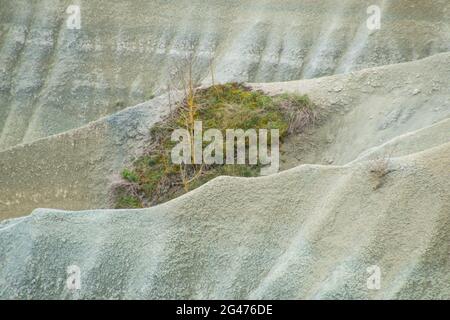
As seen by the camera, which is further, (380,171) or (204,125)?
(204,125)

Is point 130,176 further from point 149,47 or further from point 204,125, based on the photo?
point 149,47

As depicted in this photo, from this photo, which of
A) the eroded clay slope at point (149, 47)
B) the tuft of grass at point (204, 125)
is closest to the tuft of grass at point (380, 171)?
the tuft of grass at point (204, 125)

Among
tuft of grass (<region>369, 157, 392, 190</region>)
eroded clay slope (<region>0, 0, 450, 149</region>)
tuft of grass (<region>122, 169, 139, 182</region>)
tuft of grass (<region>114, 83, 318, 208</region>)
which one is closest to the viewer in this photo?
tuft of grass (<region>369, 157, 392, 190</region>)

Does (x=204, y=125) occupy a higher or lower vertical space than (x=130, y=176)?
higher

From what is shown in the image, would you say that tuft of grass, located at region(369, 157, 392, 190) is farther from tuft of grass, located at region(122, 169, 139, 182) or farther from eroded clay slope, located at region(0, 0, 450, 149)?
eroded clay slope, located at region(0, 0, 450, 149)

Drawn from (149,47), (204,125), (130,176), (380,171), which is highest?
(380,171)

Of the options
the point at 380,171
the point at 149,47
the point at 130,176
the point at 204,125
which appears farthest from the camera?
the point at 149,47

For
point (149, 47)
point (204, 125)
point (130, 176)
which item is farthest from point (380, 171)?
point (149, 47)

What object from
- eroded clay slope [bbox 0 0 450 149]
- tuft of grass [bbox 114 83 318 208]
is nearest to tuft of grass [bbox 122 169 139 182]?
tuft of grass [bbox 114 83 318 208]
